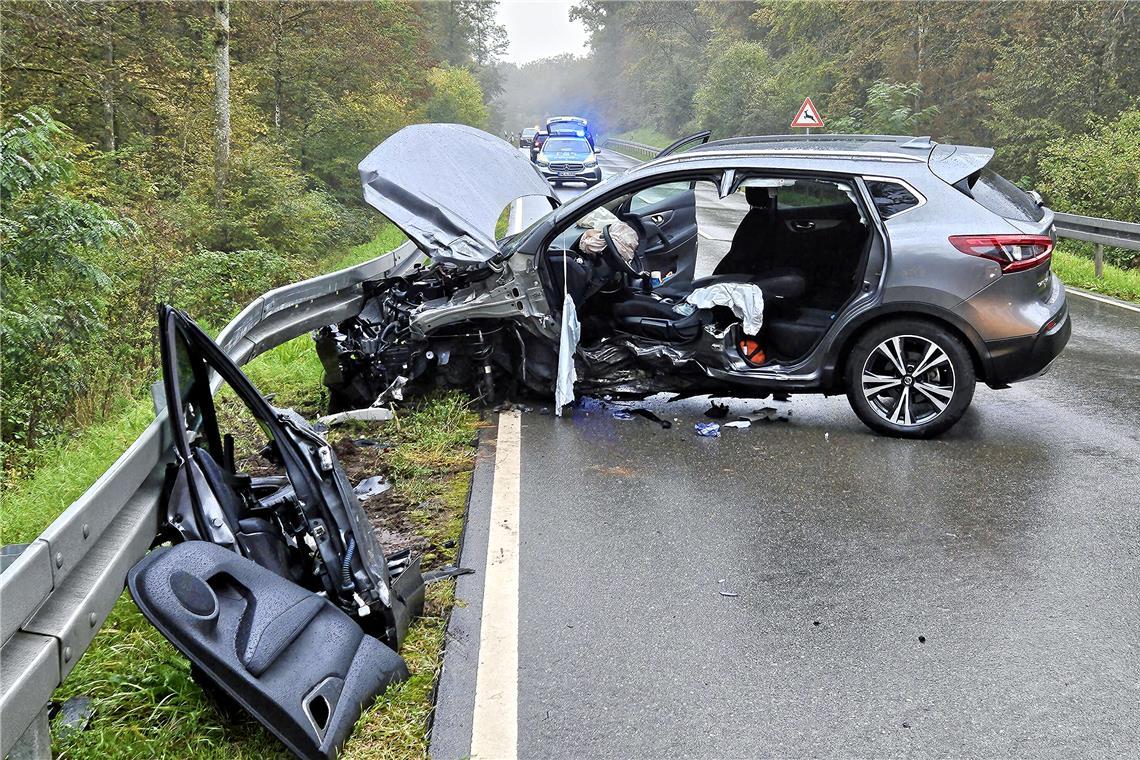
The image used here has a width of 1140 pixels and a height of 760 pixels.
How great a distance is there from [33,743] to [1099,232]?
581 inches

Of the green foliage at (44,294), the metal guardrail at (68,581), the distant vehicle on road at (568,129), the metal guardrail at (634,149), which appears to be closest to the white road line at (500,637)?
the metal guardrail at (68,581)

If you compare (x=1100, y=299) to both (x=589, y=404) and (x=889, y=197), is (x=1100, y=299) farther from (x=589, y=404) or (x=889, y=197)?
(x=589, y=404)

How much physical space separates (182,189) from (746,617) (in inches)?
732

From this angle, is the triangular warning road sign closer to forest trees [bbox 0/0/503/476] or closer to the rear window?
forest trees [bbox 0/0/503/476]

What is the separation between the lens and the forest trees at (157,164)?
9656 mm

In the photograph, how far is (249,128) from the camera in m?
22.1

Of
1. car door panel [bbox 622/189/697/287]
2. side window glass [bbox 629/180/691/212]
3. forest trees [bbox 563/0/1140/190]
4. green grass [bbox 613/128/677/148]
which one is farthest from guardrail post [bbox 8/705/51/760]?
green grass [bbox 613/128/677/148]

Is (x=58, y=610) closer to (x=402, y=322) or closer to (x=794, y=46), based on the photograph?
(x=402, y=322)

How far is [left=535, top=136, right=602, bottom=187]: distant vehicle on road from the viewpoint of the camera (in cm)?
3195

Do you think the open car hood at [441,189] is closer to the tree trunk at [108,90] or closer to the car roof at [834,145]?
the car roof at [834,145]

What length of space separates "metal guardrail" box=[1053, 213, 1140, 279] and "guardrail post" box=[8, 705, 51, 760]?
13712 mm

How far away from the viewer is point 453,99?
5369 centimetres

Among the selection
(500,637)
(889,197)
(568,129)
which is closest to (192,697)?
(500,637)

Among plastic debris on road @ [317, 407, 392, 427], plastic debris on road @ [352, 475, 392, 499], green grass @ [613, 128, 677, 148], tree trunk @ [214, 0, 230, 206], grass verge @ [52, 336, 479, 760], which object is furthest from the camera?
green grass @ [613, 128, 677, 148]
